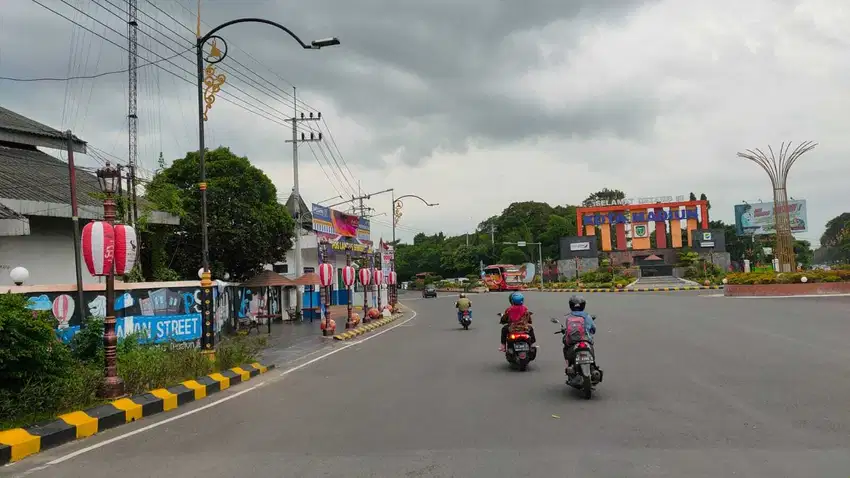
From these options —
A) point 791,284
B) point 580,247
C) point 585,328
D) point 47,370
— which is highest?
point 580,247

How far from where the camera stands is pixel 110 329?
9.80 m

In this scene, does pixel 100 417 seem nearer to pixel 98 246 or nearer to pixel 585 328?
pixel 98 246

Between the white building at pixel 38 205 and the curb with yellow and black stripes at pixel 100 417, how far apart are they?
27.1 feet

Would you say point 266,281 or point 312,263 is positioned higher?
point 312,263

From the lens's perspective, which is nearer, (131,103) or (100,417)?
(100,417)

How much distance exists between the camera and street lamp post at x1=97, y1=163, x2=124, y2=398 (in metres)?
9.45

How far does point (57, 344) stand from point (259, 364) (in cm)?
596

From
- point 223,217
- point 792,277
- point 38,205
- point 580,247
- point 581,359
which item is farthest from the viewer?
point 580,247

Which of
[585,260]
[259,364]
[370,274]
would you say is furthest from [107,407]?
[585,260]

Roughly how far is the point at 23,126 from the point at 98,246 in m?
16.3

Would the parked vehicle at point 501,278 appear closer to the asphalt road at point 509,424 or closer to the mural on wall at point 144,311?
the mural on wall at point 144,311

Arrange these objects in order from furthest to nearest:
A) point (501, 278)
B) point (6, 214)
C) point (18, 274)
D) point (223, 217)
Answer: point (501, 278) < point (223, 217) < point (6, 214) < point (18, 274)

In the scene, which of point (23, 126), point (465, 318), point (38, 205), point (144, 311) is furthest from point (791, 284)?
point (23, 126)

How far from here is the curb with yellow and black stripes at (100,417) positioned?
6.89 meters
